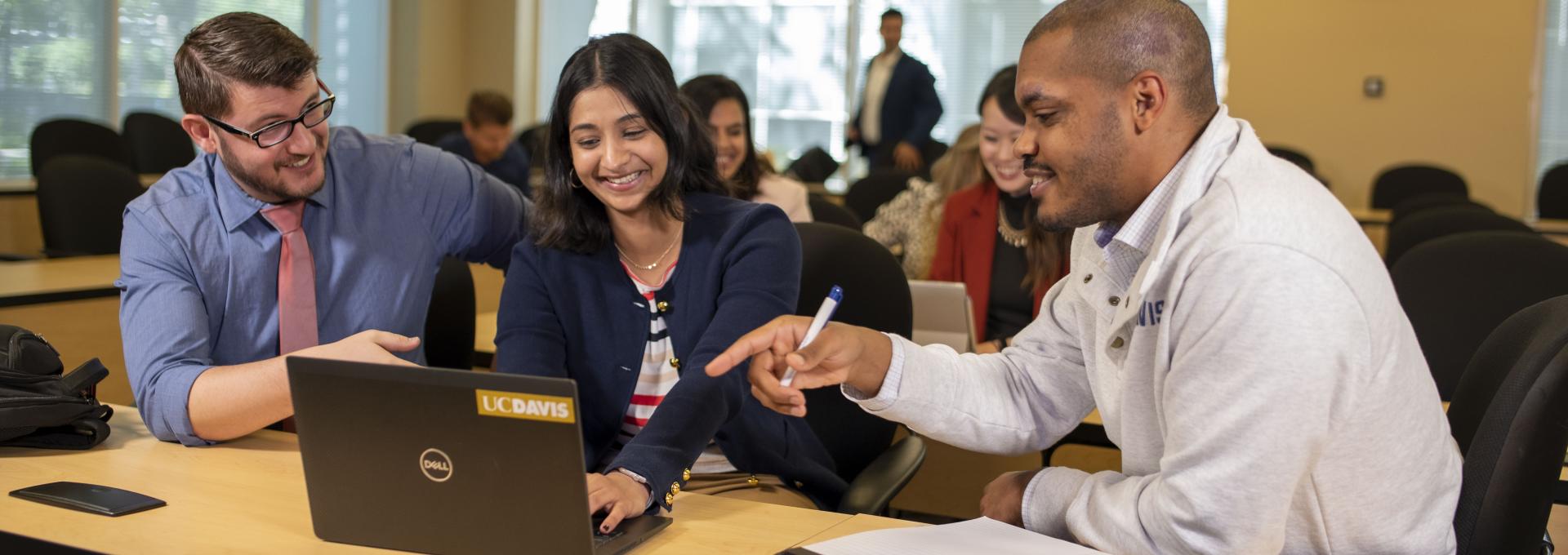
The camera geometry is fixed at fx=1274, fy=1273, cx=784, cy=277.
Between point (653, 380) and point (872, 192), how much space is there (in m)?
3.71

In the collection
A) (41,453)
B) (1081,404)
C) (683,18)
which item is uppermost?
(683,18)

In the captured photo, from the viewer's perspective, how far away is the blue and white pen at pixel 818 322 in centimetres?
138

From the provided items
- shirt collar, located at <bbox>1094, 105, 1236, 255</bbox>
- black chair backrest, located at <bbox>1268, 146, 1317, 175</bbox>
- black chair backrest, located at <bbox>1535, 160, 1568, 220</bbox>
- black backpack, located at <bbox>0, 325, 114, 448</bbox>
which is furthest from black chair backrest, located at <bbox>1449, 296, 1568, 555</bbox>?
black chair backrest, located at <bbox>1535, 160, 1568, 220</bbox>

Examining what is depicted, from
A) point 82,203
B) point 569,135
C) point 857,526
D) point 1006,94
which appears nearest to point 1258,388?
point 857,526

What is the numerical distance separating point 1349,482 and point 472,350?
191cm

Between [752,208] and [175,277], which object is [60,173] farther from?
[752,208]

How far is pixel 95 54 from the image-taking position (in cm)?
733

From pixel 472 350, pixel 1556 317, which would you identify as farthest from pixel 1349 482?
pixel 472 350

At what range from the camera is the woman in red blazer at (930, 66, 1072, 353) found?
Answer: 3.16m

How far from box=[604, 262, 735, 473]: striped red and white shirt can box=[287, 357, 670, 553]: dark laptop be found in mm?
678

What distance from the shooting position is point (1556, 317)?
146 cm

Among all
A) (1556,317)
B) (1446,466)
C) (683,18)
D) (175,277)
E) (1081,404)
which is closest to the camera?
(1446,466)

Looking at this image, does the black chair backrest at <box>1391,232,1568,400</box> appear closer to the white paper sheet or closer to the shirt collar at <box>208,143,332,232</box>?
the white paper sheet

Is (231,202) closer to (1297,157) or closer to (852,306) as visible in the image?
(852,306)
